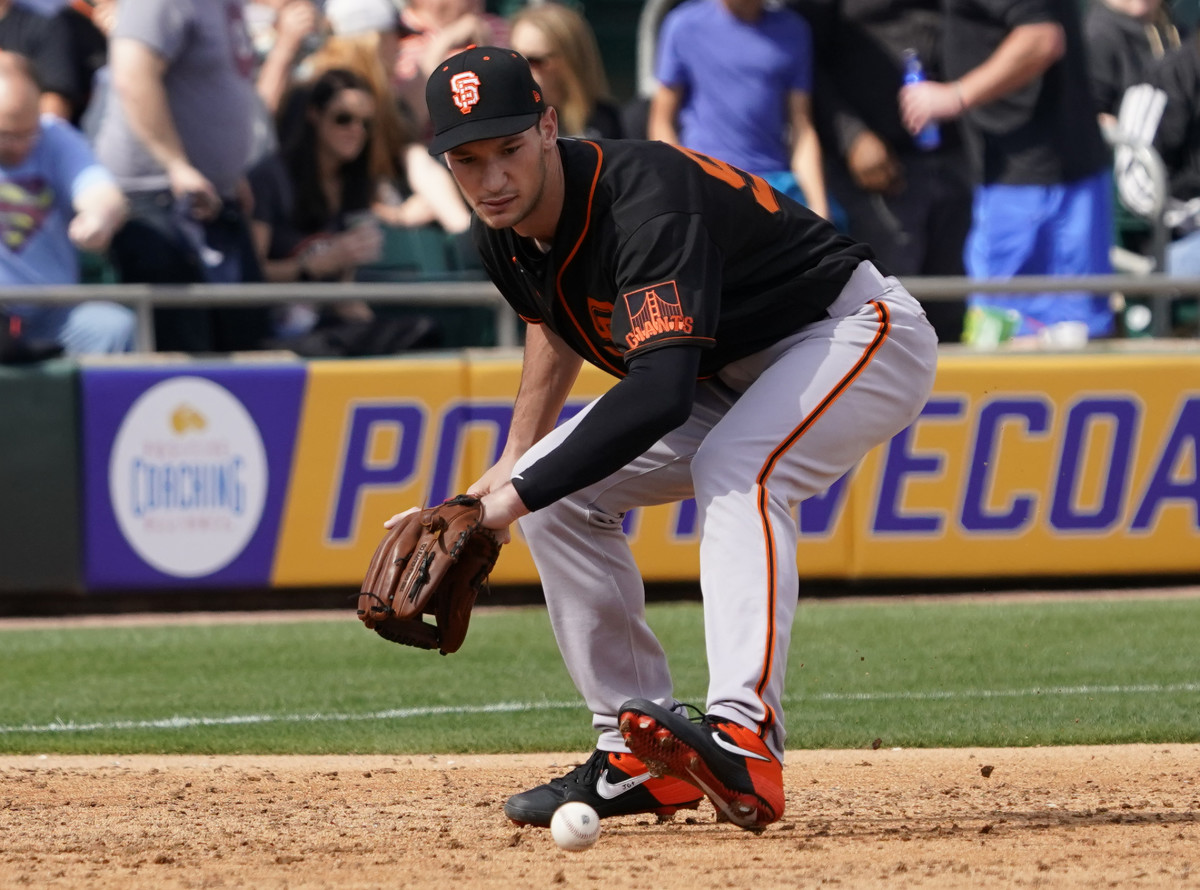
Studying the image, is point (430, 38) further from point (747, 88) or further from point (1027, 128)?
point (1027, 128)

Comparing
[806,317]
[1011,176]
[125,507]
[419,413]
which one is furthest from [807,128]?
[806,317]

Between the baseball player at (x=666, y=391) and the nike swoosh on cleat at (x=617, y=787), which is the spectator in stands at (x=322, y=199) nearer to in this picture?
the baseball player at (x=666, y=391)

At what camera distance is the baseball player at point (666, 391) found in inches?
150

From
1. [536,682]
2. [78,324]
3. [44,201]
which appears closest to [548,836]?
[536,682]

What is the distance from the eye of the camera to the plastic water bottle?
29.8ft

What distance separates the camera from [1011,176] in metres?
9.01

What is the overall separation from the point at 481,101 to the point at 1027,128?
5.76m

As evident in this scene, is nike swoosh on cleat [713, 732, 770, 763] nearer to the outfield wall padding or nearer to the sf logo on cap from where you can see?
the sf logo on cap

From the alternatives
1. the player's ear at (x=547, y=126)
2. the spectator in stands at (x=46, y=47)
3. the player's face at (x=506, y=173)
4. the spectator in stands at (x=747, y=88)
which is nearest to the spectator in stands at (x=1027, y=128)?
the spectator in stands at (x=747, y=88)

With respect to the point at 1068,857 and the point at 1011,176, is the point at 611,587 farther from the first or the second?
the point at 1011,176

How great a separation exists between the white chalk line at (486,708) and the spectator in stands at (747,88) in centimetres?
311

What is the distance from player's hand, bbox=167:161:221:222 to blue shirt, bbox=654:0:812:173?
2.36 m

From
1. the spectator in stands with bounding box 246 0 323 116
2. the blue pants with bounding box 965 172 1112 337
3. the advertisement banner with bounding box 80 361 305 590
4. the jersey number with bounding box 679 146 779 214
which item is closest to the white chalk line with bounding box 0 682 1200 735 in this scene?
the advertisement banner with bounding box 80 361 305 590

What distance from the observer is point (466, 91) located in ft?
12.6
